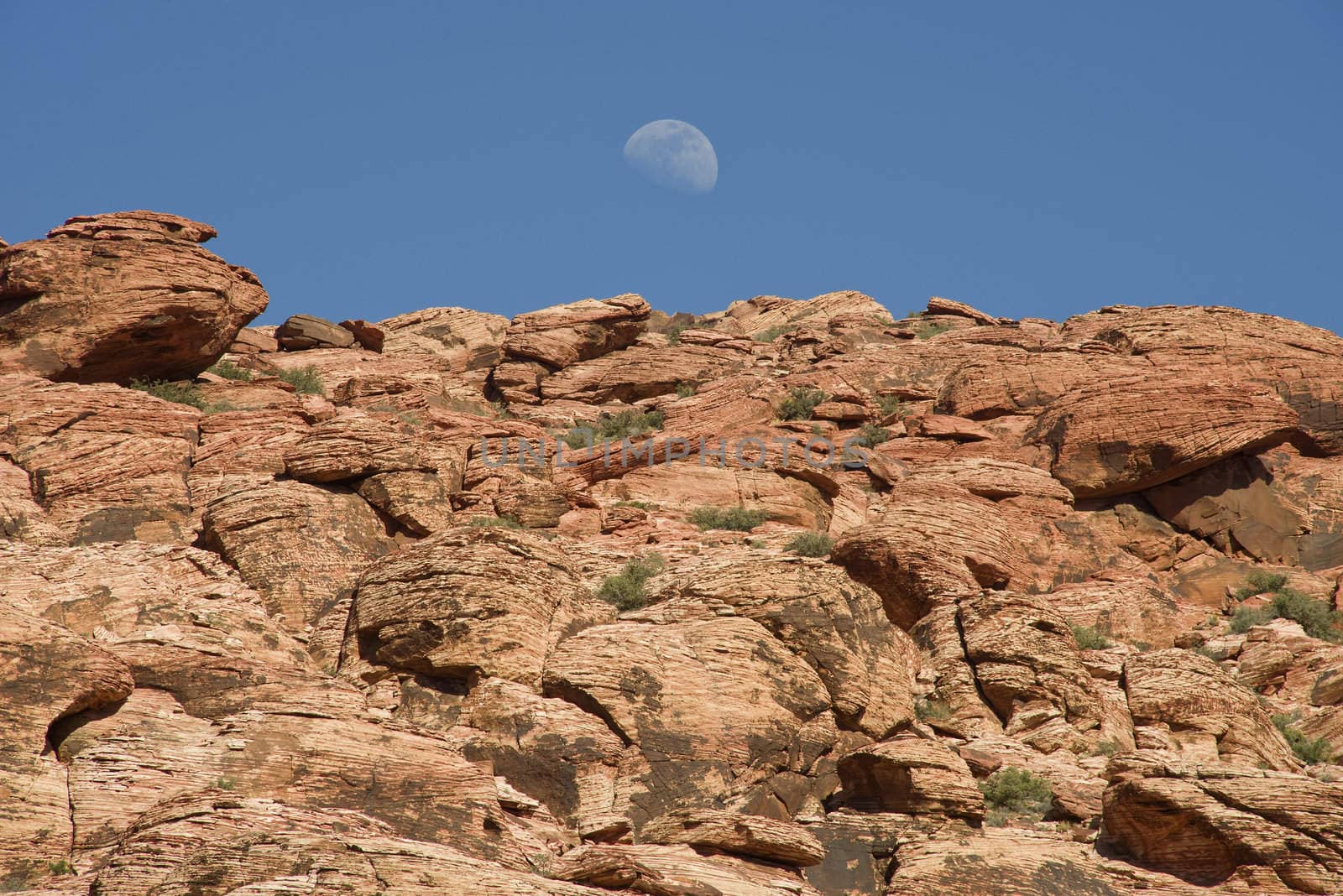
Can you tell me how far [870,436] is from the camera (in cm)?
4253

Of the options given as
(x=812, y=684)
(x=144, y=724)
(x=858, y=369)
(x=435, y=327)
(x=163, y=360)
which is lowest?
(x=144, y=724)

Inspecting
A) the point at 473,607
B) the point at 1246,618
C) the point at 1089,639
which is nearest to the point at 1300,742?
the point at 1089,639

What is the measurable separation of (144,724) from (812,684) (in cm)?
1093

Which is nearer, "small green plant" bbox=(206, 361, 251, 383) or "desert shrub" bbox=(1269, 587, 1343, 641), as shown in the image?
"desert shrub" bbox=(1269, 587, 1343, 641)

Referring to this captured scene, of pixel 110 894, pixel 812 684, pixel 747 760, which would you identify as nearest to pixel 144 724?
pixel 110 894

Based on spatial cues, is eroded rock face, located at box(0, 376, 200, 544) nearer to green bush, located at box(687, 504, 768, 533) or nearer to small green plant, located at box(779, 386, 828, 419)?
green bush, located at box(687, 504, 768, 533)

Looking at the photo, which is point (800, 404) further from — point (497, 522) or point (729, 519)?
point (497, 522)

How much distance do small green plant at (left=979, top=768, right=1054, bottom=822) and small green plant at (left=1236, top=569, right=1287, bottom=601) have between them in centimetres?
1244

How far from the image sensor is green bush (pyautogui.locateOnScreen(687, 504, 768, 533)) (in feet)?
115

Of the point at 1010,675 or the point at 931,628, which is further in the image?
the point at 931,628

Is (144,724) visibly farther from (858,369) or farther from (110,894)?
(858,369)

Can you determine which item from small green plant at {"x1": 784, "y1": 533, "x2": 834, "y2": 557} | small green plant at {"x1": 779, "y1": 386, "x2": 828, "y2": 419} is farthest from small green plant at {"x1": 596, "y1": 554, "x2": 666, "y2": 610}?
small green plant at {"x1": 779, "y1": 386, "x2": 828, "y2": 419}

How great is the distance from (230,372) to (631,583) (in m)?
20.1

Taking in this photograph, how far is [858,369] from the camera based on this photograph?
47875 millimetres
